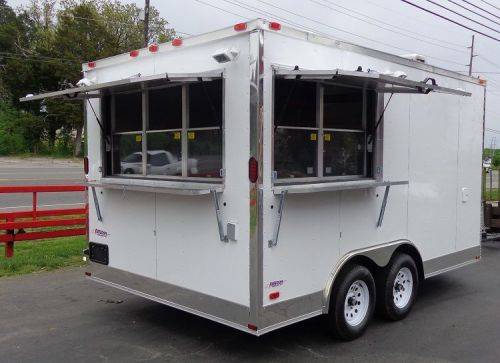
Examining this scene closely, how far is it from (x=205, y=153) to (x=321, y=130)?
1.09 m

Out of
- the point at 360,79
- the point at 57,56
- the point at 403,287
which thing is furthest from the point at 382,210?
the point at 57,56

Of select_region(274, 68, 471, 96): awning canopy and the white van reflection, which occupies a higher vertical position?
select_region(274, 68, 471, 96): awning canopy

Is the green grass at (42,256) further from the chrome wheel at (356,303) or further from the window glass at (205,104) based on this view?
the chrome wheel at (356,303)

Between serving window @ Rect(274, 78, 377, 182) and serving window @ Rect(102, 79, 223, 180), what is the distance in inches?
22.1

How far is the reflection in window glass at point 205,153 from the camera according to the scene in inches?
183

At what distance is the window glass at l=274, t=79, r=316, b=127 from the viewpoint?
14.6ft

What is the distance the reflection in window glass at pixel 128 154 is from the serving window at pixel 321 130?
5.77 feet

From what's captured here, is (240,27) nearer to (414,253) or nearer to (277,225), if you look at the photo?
(277,225)

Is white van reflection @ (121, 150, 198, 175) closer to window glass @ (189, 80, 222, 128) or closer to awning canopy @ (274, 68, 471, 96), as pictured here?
window glass @ (189, 80, 222, 128)

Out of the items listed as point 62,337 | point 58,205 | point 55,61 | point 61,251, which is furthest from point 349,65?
point 55,61

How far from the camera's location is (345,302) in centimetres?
488

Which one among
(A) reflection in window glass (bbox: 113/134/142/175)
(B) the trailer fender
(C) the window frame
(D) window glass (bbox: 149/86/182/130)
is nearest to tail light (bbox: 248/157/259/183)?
(C) the window frame

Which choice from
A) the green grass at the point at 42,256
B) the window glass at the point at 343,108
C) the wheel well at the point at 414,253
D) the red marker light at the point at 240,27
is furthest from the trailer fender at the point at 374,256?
the green grass at the point at 42,256

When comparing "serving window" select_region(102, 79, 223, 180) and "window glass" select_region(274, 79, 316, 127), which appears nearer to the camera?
"window glass" select_region(274, 79, 316, 127)
